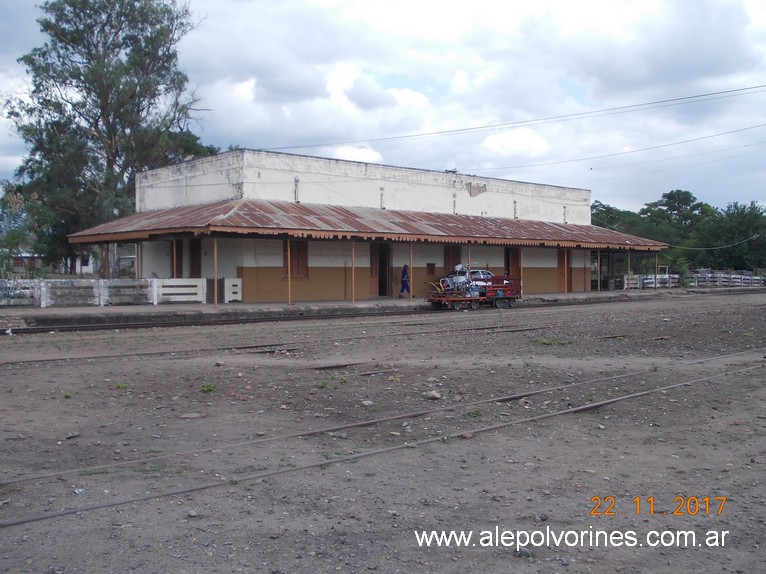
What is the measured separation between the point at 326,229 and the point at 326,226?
21.3 inches

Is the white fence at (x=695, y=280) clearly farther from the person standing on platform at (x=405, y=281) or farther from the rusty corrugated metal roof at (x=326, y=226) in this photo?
the person standing on platform at (x=405, y=281)

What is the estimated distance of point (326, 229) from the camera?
26969 millimetres

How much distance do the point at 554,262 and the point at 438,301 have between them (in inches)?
555

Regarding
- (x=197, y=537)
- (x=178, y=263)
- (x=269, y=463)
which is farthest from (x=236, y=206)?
(x=197, y=537)

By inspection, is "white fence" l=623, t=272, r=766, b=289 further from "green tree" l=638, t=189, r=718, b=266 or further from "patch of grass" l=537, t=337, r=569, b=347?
"patch of grass" l=537, t=337, r=569, b=347

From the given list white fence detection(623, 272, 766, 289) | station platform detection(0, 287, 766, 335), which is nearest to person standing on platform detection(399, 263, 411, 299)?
station platform detection(0, 287, 766, 335)

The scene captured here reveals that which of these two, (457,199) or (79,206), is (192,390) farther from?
(79,206)

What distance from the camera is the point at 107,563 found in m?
4.59

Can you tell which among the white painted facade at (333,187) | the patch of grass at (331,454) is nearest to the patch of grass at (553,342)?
the patch of grass at (331,454)

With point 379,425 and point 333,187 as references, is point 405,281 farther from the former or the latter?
point 379,425

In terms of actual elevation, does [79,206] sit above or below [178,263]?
above

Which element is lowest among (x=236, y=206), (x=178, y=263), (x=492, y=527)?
(x=492, y=527)

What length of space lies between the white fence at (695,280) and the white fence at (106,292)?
2745cm

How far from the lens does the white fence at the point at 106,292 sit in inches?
925
